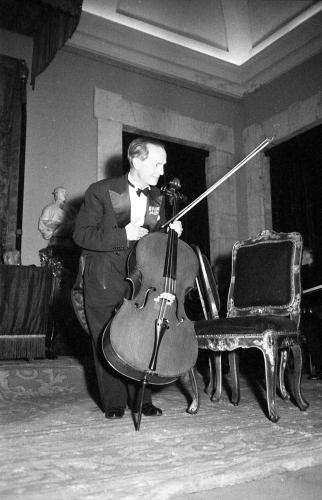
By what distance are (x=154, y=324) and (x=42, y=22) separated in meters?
4.44

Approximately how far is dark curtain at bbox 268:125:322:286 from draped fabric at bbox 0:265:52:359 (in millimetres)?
3446

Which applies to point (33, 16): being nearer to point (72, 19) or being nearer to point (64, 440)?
point (72, 19)

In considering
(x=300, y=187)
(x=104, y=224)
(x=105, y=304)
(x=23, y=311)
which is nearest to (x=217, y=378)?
(x=105, y=304)

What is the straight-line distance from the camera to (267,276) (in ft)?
9.21

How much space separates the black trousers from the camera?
219 cm

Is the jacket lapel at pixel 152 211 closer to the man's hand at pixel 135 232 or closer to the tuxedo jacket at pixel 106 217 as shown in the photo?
the tuxedo jacket at pixel 106 217

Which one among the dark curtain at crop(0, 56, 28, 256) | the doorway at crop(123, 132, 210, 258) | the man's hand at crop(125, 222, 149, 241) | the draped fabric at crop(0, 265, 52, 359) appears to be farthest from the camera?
the doorway at crop(123, 132, 210, 258)

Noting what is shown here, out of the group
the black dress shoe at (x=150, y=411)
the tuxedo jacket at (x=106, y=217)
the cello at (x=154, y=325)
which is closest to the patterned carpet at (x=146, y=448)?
the black dress shoe at (x=150, y=411)

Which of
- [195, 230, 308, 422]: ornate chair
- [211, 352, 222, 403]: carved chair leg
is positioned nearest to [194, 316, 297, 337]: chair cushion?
[195, 230, 308, 422]: ornate chair

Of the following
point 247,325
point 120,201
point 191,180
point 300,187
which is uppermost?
point 191,180

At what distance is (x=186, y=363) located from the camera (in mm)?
1951

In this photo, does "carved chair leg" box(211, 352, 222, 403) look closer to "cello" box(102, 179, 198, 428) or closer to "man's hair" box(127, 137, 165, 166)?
"cello" box(102, 179, 198, 428)

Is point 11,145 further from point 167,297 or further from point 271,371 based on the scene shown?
point 271,371

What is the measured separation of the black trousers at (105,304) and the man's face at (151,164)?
0.40 m
